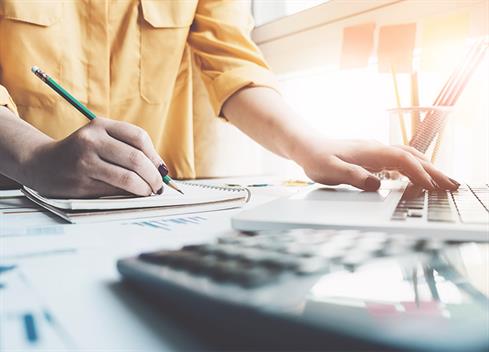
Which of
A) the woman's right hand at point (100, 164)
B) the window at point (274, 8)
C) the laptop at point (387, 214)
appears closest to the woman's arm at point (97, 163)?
the woman's right hand at point (100, 164)

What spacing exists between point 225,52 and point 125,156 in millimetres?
591

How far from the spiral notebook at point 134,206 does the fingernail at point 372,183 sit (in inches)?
6.8

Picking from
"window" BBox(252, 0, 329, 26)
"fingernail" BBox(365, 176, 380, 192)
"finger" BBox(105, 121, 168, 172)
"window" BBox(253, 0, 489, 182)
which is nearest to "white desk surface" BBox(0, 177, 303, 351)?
"finger" BBox(105, 121, 168, 172)

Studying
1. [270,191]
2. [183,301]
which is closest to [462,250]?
[183,301]

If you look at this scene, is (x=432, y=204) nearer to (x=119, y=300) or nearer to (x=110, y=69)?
(x=119, y=300)

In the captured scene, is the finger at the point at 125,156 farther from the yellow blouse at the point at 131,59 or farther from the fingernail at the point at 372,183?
the yellow blouse at the point at 131,59

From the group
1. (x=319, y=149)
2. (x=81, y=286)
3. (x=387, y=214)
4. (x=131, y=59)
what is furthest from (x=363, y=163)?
(x=131, y=59)

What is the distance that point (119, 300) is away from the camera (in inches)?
8.7

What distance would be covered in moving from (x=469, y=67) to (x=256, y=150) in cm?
72

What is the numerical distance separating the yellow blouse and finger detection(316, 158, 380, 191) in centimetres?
32

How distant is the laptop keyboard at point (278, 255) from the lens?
7.5 inches

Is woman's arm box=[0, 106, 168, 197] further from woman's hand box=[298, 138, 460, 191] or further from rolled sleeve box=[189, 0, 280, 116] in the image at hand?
rolled sleeve box=[189, 0, 280, 116]

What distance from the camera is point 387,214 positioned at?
0.39m

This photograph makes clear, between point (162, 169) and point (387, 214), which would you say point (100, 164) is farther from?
point (387, 214)
